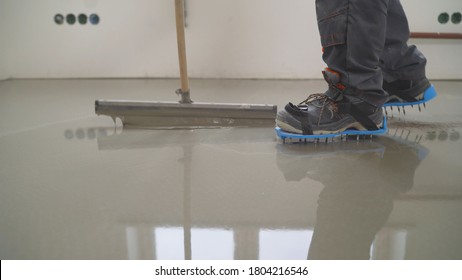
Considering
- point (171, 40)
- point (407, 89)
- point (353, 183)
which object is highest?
point (171, 40)

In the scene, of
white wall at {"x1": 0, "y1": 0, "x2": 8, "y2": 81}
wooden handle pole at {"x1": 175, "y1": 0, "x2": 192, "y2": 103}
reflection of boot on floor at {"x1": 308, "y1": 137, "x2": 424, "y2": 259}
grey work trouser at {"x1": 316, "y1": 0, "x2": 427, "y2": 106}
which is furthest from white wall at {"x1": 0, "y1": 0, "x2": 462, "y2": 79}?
reflection of boot on floor at {"x1": 308, "y1": 137, "x2": 424, "y2": 259}

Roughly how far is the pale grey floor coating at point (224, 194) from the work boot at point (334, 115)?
0.17 ft

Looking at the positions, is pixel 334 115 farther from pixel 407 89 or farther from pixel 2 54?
pixel 2 54

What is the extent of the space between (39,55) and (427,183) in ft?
7.76

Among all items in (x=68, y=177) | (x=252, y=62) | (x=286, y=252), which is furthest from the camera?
(x=252, y=62)

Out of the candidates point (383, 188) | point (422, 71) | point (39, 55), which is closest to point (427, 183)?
point (383, 188)

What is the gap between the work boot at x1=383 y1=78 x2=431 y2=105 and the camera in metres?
1.19

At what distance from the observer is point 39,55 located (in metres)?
2.32

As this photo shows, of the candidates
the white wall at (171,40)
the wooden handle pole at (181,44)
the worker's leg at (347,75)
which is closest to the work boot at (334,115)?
the worker's leg at (347,75)

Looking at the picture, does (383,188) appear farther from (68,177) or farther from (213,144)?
(68,177)

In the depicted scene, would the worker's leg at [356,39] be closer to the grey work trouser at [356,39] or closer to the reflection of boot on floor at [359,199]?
the grey work trouser at [356,39]

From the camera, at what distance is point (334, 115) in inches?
39.9

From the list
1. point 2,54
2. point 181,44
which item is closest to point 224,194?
point 181,44

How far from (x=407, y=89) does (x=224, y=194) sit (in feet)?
2.71
